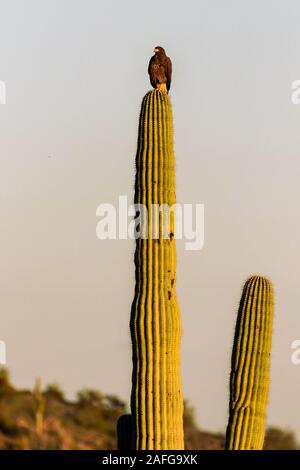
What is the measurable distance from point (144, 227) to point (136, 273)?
61 centimetres

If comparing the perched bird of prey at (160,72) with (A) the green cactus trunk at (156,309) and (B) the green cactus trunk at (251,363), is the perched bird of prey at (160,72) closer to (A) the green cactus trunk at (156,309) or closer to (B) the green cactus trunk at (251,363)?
(A) the green cactus trunk at (156,309)

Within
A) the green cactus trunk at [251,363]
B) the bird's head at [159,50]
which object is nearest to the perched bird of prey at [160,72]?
the bird's head at [159,50]

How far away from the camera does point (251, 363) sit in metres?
18.5

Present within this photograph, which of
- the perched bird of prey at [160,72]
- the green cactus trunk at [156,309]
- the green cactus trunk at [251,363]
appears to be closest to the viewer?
the green cactus trunk at [156,309]

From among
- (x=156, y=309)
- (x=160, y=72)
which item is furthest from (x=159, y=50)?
(x=156, y=309)

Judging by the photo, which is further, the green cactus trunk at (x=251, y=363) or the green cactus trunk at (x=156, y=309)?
the green cactus trunk at (x=251, y=363)

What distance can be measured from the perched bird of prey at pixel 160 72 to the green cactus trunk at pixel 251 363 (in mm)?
2724

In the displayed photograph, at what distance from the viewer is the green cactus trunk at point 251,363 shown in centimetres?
1845

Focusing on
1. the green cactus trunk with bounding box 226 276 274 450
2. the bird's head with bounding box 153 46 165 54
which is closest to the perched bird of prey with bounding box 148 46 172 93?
the bird's head with bounding box 153 46 165 54

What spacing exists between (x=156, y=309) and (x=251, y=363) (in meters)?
1.51

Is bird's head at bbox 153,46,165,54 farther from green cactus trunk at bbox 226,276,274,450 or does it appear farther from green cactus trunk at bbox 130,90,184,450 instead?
green cactus trunk at bbox 226,276,274,450

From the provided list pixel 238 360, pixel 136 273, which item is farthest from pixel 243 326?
pixel 136 273
